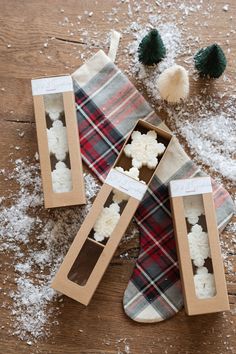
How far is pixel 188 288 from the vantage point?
1.06m

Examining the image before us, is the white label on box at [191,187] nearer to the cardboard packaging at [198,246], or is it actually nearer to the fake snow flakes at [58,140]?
the cardboard packaging at [198,246]

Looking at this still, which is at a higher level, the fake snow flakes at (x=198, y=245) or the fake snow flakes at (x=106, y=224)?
the fake snow flakes at (x=106, y=224)

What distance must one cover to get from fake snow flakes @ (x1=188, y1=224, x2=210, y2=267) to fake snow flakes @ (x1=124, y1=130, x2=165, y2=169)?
166 millimetres

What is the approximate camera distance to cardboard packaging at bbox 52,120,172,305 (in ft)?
3.43

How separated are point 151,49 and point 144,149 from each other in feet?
0.76

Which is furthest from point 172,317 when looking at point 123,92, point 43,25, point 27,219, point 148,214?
point 43,25

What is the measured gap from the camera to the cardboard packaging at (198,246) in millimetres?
1059

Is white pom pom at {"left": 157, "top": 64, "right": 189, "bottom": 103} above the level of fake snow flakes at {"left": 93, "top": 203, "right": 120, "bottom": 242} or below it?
above

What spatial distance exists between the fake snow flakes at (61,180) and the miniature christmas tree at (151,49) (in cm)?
32

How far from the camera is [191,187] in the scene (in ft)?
3.55

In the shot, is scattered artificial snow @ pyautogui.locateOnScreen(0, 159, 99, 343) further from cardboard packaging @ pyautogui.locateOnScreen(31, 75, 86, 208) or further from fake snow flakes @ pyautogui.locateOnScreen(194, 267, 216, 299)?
fake snow flakes @ pyautogui.locateOnScreen(194, 267, 216, 299)

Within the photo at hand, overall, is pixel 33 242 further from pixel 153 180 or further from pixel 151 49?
pixel 151 49

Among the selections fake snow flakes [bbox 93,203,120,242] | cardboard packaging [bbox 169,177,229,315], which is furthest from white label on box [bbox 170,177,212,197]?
fake snow flakes [bbox 93,203,120,242]

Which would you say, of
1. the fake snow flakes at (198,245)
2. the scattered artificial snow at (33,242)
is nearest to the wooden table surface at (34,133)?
the scattered artificial snow at (33,242)
